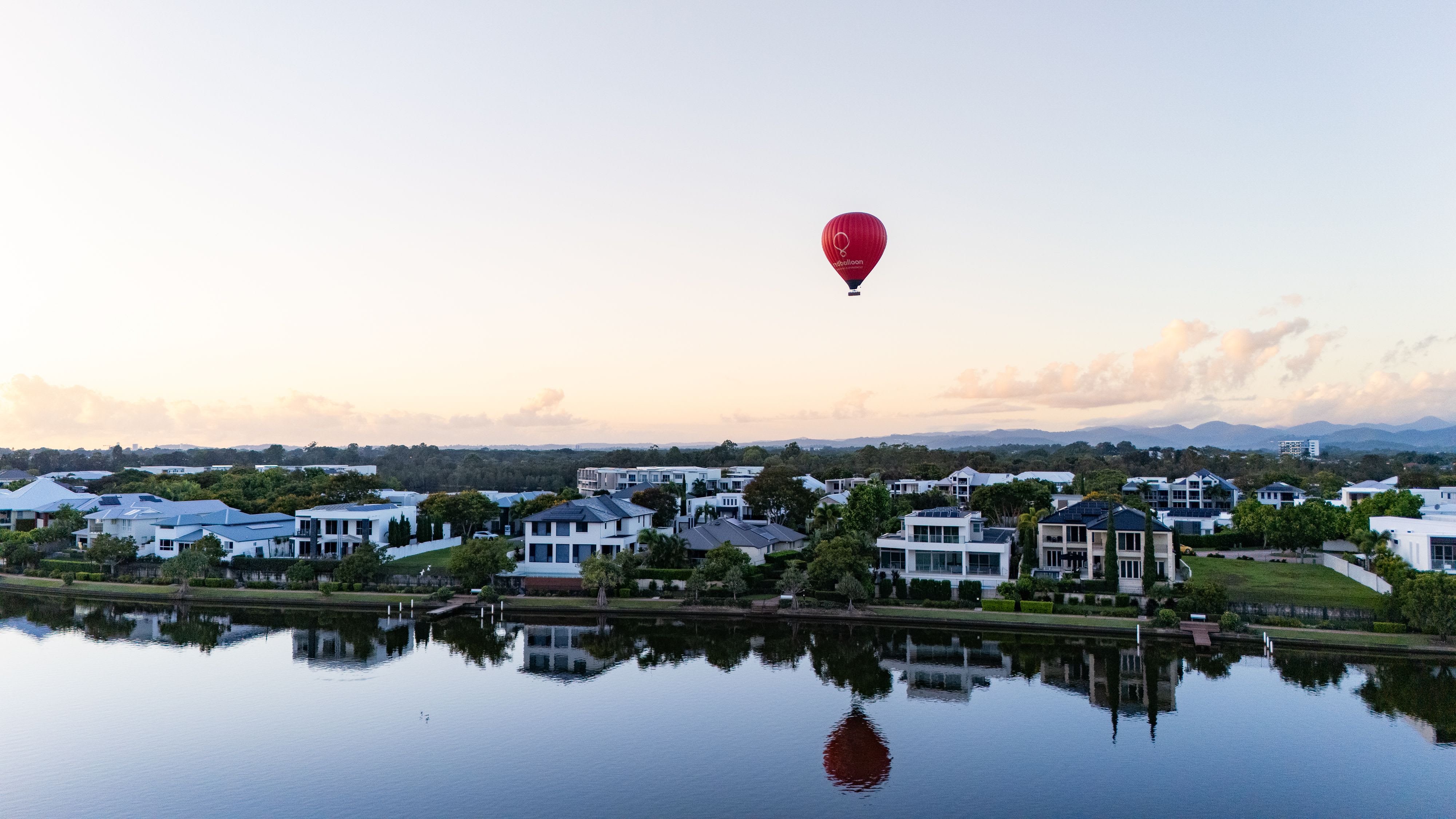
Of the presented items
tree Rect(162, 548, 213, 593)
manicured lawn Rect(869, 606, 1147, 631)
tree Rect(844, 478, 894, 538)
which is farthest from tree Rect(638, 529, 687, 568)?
tree Rect(162, 548, 213, 593)

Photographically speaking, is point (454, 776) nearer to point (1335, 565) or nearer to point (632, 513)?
point (632, 513)

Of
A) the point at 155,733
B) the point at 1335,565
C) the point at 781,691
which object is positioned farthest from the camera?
the point at 1335,565

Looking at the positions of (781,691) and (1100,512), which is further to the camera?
(1100,512)

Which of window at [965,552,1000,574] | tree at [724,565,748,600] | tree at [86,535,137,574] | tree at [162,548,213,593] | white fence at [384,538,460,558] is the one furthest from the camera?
white fence at [384,538,460,558]

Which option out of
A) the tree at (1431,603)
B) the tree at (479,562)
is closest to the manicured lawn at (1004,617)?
the tree at (1431,603)

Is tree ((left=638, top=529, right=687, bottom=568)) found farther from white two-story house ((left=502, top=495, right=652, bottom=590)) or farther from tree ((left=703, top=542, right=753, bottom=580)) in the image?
tree ((left=703, top=542, right=753, bottom=580))

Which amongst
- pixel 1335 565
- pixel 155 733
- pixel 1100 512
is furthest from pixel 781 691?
pixel 1335 565

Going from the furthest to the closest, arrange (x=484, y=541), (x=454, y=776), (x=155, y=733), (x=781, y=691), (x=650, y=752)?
(x=484, y=541) < (x=781, y=691) < (x=155, y=733) < (x=650, y=752) < (x=454, y=776)

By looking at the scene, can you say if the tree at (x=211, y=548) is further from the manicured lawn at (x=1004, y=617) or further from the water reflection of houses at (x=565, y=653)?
the manicured lawn at (x=1004, y=617)
